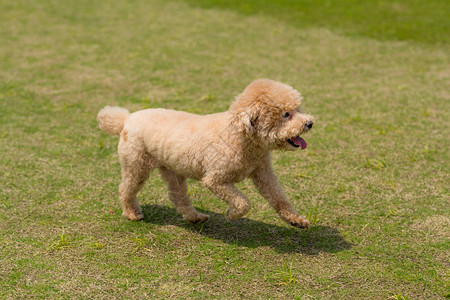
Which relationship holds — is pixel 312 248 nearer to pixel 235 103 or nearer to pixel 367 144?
pixel 235 103

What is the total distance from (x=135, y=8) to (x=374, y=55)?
569 centimetres

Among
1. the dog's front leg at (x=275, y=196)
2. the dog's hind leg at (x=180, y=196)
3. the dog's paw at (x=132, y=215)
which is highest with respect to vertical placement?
the dog's front leg at (x=275, y=196)

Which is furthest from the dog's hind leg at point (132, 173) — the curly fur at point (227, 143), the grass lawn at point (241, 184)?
the grass lawn at point (241, 184)

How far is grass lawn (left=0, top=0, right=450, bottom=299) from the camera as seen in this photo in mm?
3287

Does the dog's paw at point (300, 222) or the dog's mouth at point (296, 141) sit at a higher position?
the dog's mouth at point (296, 141)

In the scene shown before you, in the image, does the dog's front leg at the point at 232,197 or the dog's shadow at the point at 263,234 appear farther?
Result: the dog's shadow at the point at 263,234

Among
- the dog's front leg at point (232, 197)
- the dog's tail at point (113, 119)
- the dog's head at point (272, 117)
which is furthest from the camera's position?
the dog's tail at point (113, 119)

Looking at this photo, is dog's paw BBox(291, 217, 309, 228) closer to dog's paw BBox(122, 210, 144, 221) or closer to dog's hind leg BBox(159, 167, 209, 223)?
dog's hind leg BBox(159, 167, 209, 223)

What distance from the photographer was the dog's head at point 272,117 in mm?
3270

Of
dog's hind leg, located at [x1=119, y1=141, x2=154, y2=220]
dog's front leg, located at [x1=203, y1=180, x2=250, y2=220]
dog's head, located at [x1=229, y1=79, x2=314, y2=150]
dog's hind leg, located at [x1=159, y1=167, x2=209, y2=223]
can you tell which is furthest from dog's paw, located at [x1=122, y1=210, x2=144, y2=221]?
dog's head, located at [x1=229, y1=79, x2=314, y2=150]

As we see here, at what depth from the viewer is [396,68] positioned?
7484mm

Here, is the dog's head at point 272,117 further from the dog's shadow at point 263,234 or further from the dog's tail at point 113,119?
the dog's tail at point 113,119

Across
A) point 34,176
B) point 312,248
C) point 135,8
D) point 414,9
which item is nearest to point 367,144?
point 312,248

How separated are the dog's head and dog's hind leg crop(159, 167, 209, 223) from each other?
2.92 feet
